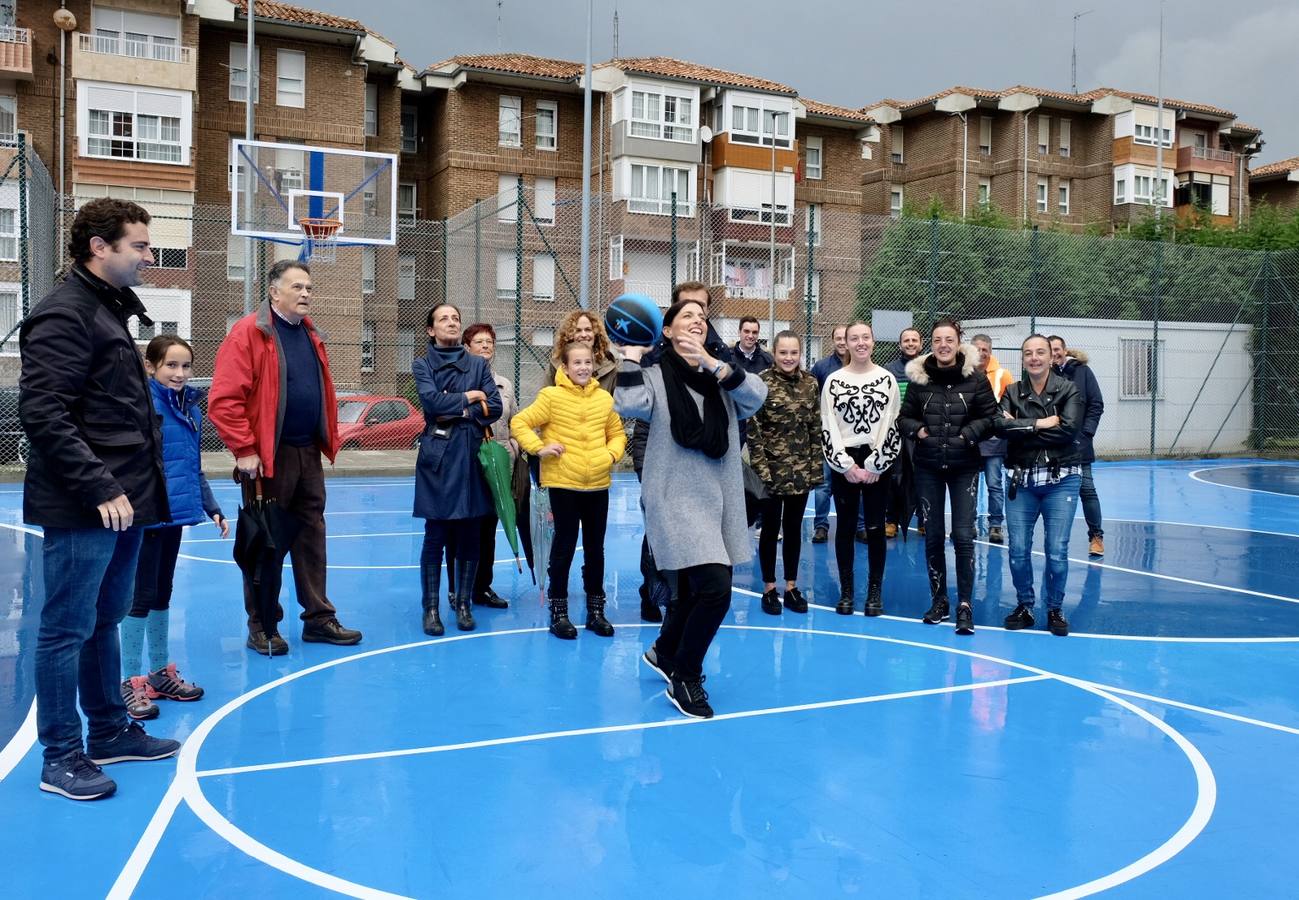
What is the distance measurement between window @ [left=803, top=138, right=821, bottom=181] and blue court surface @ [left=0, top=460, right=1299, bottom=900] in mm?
33442

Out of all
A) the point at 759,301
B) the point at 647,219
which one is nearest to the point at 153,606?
the point at 647,219

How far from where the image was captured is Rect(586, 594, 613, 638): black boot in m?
6.69

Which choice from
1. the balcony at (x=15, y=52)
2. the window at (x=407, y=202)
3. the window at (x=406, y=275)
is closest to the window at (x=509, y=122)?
the window at (x=407, y=202)

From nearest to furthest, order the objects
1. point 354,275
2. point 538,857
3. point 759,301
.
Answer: point 538,857 < point 354,275 < point 759,301

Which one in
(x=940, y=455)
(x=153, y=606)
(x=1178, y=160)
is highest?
(x=1178, y=160)

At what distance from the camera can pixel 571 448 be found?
6496 millimetres

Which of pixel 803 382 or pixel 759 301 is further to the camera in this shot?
pixel 759 301

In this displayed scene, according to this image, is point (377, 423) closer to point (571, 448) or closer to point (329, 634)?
point (329, 634)

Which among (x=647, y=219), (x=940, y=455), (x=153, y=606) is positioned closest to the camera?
(x=153, y=606)

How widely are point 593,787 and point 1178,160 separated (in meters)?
50.0

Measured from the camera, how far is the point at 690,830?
12.7ft

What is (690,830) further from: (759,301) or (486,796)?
(759,301)

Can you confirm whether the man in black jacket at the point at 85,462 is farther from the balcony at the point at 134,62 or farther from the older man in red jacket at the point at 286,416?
the balcony at the point at 134,62

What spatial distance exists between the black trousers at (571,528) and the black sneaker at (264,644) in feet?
5.04
